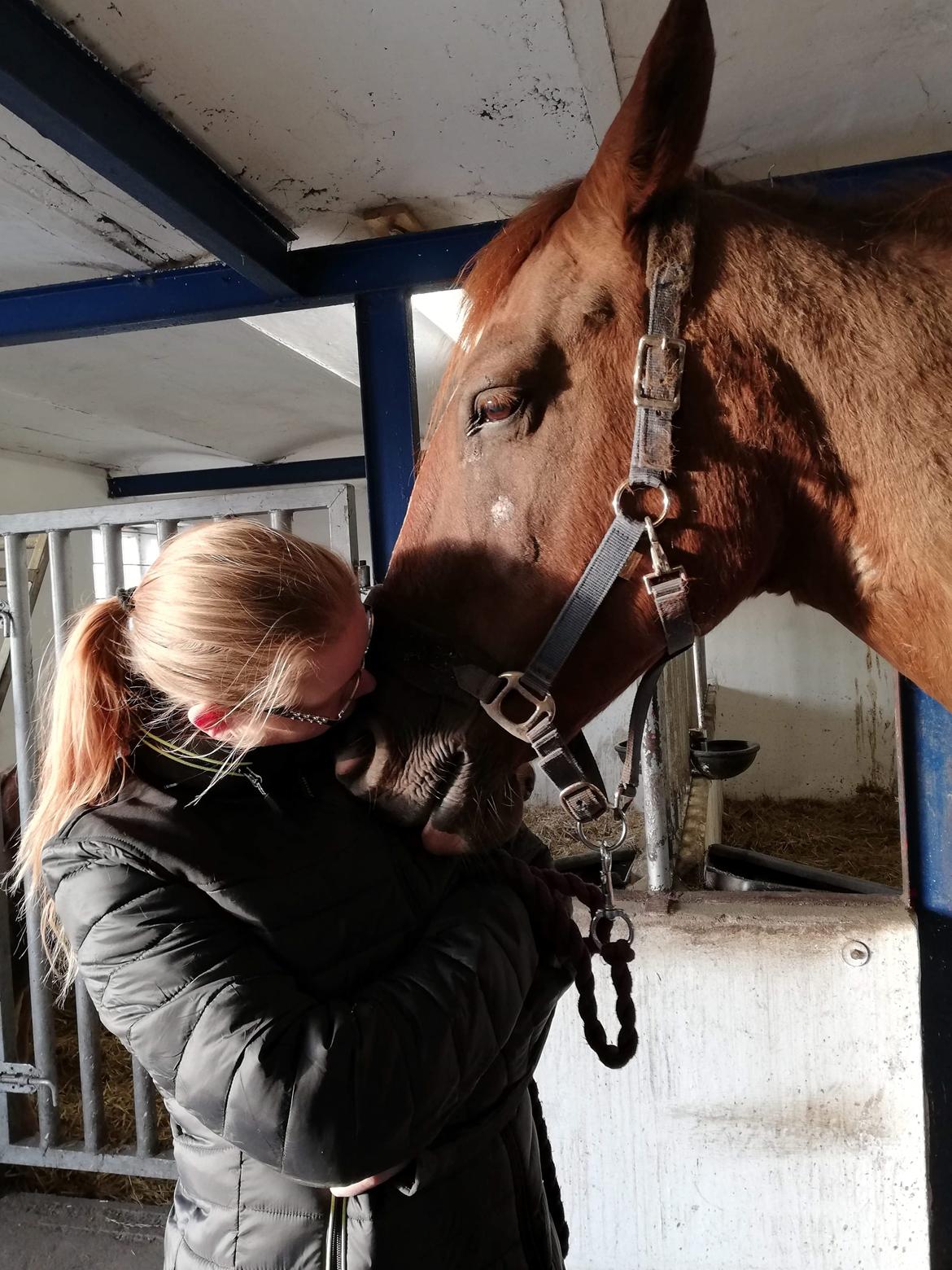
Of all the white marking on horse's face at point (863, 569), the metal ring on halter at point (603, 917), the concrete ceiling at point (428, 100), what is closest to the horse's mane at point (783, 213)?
the white marking on horse's face at point (863, 569)

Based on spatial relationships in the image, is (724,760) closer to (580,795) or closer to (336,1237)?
(580,795)

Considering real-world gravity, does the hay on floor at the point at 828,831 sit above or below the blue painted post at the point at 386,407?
below

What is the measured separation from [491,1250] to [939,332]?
4.07ft

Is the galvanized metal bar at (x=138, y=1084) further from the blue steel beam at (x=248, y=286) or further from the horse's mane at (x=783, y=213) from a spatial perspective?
the horse's mane at (x=783, y=213)

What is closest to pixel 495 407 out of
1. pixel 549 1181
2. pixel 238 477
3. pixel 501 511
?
pixel 501 511

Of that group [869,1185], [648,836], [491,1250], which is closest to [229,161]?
[648,836]

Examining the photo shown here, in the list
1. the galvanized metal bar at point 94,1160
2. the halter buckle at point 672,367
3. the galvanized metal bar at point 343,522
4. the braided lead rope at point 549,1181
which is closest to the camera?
the halter buckle at point 672,367

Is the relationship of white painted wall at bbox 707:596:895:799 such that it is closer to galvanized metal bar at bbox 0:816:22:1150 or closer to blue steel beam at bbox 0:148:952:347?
blue steel beam at bbox 0:148:952:347

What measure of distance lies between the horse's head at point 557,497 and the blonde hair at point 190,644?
137 millimetres

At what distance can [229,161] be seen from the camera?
1801mm

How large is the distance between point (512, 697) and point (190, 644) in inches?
15.4

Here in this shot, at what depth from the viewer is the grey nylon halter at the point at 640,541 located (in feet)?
3.01

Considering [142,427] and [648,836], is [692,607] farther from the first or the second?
[142,427]

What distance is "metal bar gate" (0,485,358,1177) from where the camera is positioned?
2.18 metres
